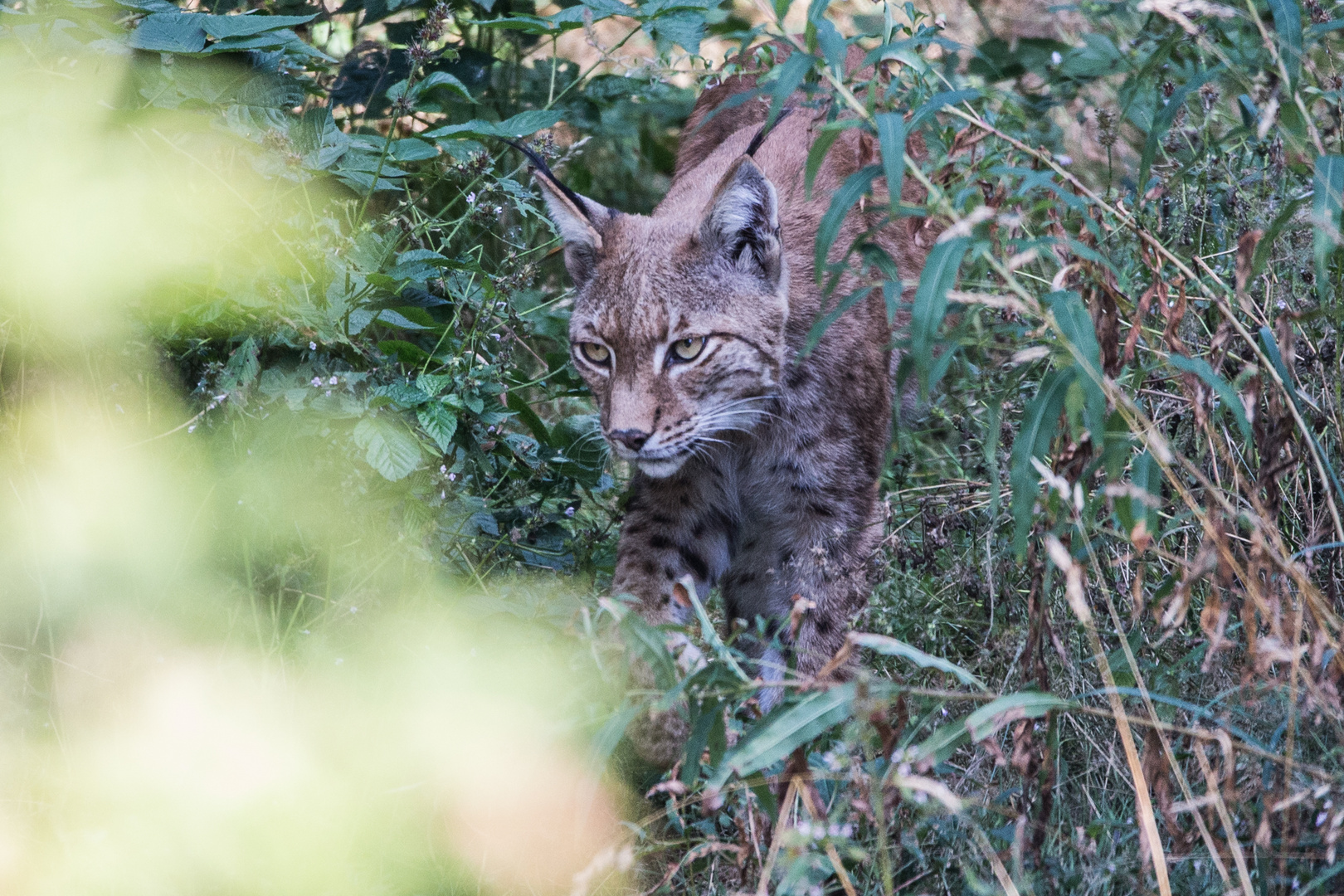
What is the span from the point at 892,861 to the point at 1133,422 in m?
0.89

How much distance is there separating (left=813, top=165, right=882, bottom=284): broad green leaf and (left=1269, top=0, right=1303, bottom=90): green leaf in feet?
2.04

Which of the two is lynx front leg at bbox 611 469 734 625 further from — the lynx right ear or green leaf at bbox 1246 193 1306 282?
green leaf at bbox 1246 193 1306 282

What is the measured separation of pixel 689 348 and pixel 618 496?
1001 mm

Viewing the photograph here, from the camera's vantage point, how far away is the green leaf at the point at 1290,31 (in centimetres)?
194

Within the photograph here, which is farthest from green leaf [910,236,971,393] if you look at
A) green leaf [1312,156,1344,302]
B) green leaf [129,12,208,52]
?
green leaf [129,12,208,52]

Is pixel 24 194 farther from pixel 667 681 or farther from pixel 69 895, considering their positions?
pixel 667 681

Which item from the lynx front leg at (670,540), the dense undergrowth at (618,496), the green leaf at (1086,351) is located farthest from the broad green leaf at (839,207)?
the lynx front leg at (670,540)

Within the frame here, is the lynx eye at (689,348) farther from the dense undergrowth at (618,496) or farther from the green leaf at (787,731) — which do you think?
the green leaf at (787,731)

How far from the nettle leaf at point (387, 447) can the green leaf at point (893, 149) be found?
160cm

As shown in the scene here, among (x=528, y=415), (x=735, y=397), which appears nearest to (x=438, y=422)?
(x=528, y=415)

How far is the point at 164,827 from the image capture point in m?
2.46

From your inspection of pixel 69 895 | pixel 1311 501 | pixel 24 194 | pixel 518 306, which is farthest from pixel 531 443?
pixel 1311 501

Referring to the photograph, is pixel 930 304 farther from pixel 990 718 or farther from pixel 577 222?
pixel 577 222

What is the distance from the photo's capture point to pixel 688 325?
11.6ft
